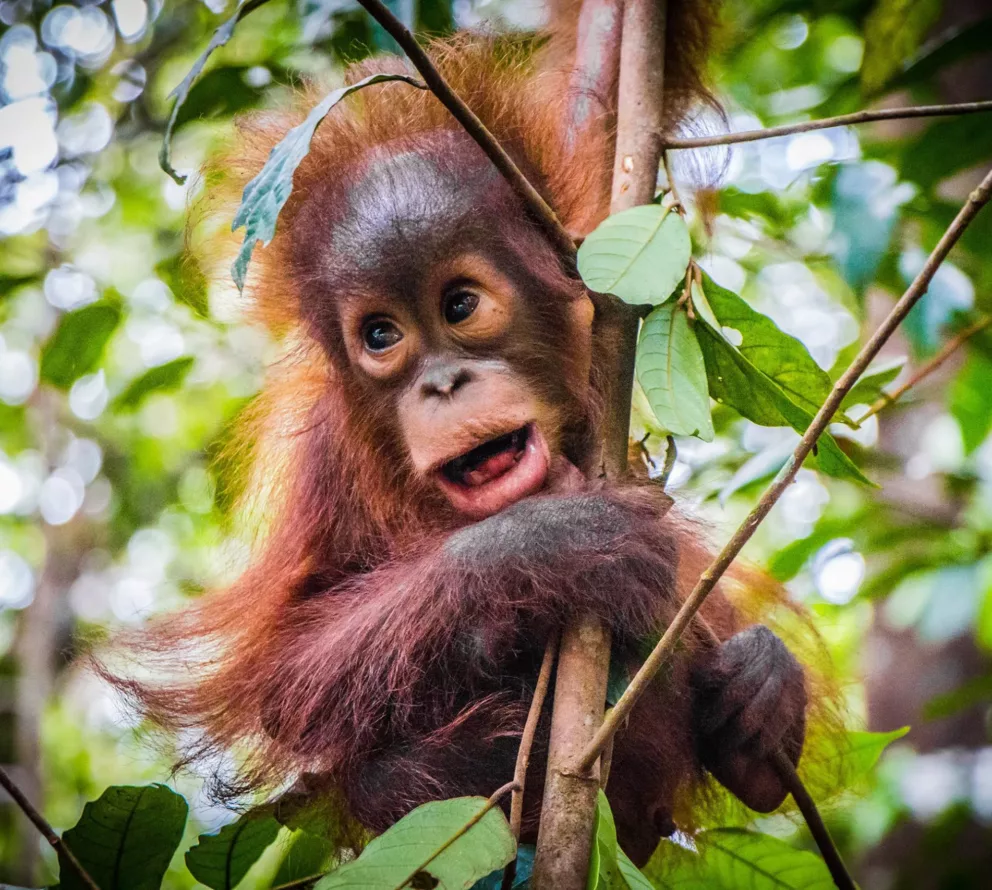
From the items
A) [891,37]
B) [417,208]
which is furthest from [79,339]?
[891,37]

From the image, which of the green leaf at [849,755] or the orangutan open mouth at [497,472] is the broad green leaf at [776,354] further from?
the green leaf at [849,755]

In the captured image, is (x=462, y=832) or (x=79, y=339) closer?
(x=462, y=832)

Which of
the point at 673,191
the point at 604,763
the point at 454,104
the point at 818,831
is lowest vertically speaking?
the point at 818,831

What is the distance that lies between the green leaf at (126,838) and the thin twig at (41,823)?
0.12 meters

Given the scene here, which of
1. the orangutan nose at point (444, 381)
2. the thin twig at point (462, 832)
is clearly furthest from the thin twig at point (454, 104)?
the thin twig at point (462, 832)

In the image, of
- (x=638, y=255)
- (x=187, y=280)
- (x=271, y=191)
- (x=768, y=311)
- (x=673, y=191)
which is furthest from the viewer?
(x=768, y=311)

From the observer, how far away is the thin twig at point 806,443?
4.45ft

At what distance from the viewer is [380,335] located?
2.49 m

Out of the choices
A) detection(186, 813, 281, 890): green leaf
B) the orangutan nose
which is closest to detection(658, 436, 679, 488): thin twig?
the orangutan nose

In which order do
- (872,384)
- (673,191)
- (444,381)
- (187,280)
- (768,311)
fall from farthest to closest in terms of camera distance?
1. (768,311)
2. (187,280)
3. (872,384)
4. (444,381)
5. (673,191)

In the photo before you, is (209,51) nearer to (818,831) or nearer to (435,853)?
(435,853)

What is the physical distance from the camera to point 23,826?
617 centimetres

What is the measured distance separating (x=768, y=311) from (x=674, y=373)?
392cm

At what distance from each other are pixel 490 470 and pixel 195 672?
1089 mm
